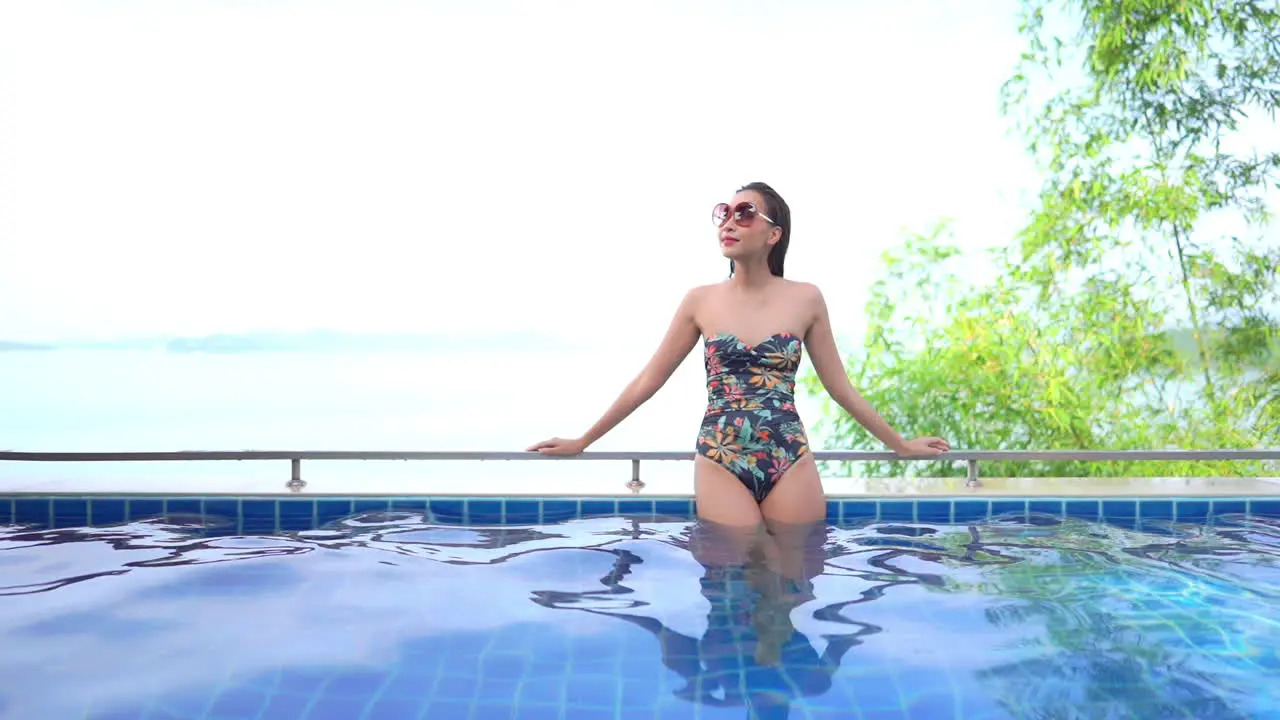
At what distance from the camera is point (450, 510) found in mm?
3938

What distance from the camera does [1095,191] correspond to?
6.94m

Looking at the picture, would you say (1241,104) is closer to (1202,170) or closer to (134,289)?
(1202,170)

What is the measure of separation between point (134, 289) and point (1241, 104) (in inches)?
556

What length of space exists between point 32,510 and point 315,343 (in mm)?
12915

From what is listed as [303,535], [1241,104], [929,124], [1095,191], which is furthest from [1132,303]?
[303,535]

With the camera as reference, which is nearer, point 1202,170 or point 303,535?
point 303,535

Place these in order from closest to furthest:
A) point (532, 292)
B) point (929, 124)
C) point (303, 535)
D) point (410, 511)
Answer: point (303, 535), point (410, 511), point (929, 124), point (532, 292)

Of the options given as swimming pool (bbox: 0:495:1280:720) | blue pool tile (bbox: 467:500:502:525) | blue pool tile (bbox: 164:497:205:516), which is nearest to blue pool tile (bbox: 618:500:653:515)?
swimming pool (bbox: 0:495:1280:720)

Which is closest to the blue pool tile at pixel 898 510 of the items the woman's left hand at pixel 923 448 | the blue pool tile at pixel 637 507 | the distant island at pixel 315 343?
the woman's left hand at pixel 923 448

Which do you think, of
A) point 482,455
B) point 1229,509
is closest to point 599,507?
point 482,455

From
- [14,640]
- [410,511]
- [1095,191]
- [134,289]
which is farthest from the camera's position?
[134,289]

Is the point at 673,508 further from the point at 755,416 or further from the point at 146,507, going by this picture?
the point at 146,507

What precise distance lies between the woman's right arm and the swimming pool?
1.38 ft

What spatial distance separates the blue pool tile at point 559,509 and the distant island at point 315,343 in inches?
438
